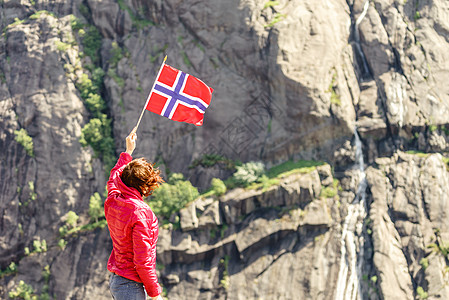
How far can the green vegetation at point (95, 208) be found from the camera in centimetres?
3459

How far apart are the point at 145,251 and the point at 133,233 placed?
0.89ft

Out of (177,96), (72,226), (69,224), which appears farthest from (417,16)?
(177,96)

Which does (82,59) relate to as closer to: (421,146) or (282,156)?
(282,156)

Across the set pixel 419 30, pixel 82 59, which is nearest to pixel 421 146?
pixel 419 30

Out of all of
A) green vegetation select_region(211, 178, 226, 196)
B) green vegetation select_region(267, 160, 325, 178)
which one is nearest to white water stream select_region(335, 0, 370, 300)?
green vegetation select_region(267, 160, 325, 178)

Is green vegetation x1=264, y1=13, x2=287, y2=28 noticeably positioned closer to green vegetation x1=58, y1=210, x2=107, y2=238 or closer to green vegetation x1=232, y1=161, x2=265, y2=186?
green vegetation x1=232, y1=161, x2=265, y2=186

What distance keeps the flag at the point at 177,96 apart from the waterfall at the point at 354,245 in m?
22.9

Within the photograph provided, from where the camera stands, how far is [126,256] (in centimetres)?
614

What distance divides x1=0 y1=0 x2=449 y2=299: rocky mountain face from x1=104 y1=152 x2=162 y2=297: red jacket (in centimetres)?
2660

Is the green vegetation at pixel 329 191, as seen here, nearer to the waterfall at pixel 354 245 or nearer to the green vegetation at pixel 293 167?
the waterfall at pixel 354 245

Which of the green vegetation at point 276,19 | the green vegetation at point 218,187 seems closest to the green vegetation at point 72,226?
the green vegetation at point 218,187

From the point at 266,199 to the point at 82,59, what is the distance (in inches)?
766

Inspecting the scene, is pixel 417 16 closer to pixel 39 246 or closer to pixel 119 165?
pixel 39 246

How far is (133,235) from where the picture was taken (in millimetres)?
5812
